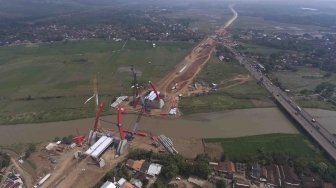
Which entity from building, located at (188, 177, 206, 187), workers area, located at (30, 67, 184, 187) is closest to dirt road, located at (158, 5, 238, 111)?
workers area, located at (30, 67, 184, 187)

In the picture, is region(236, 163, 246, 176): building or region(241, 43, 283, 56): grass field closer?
region(236, 163, 246, 176): building

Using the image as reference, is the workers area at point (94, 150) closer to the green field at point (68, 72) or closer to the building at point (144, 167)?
the building at point (144, 167)

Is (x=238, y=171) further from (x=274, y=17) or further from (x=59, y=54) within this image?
(x=274, y=17)

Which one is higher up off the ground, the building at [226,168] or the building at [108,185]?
the building at [108,185]

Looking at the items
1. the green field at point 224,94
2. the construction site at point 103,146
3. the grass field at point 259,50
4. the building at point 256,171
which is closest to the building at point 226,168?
the building at point 256,171

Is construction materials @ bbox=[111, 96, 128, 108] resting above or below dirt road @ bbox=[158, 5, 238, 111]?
below

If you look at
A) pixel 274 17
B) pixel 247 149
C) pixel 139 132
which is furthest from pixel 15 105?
pixel 274 17

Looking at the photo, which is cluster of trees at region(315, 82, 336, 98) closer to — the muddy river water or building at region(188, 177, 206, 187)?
the muddy river water
